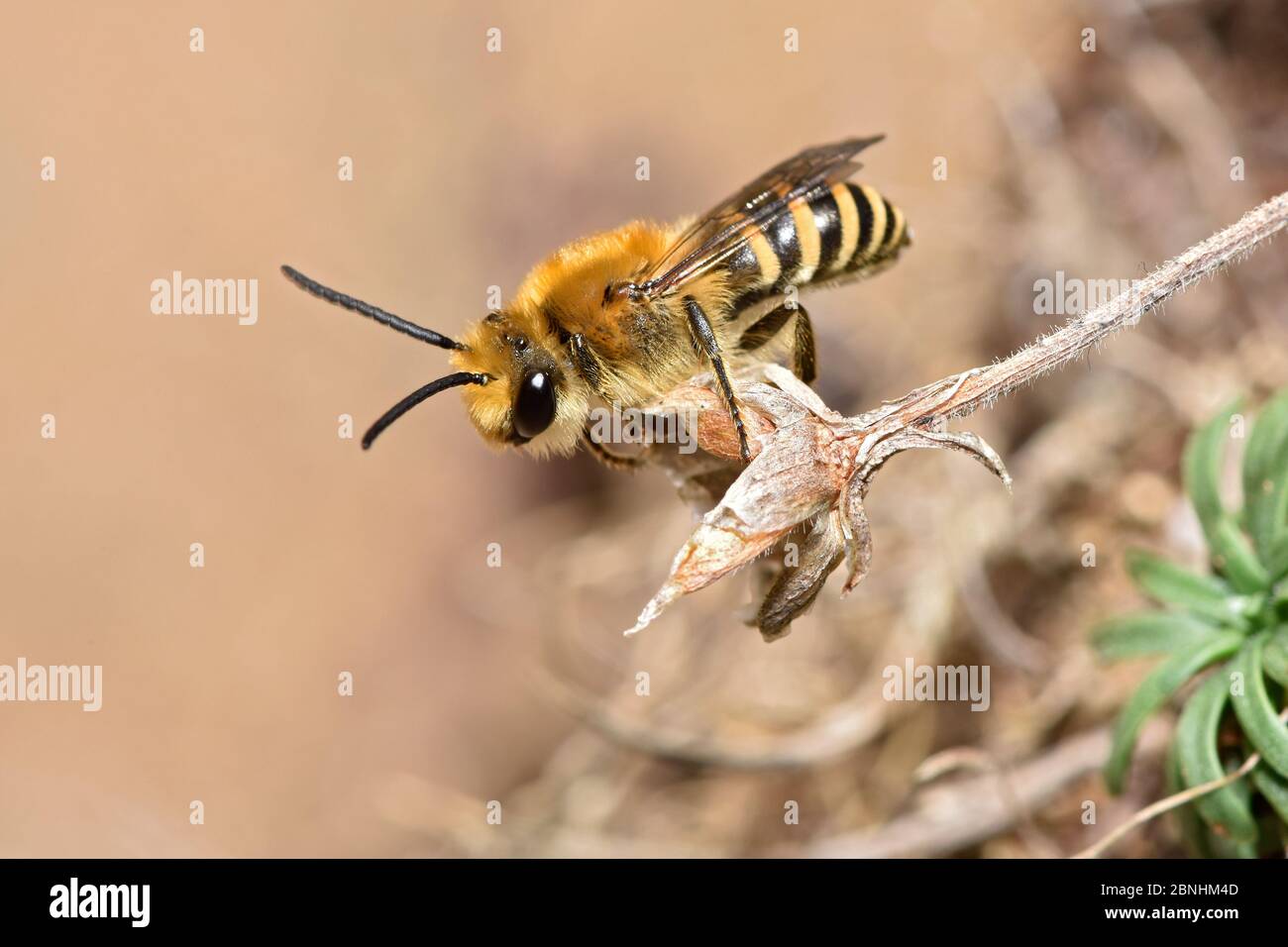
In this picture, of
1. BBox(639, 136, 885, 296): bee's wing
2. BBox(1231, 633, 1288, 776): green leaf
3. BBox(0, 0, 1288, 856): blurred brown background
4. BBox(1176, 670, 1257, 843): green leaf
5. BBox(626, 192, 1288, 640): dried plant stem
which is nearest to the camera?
BBox(626, 192, 1288, 640): dried plant stem

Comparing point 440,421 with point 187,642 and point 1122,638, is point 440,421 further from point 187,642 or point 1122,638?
point 1122,638

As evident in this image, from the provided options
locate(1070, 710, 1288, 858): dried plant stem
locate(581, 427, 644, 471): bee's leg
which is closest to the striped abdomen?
locate(581, 427, 644, 471): bee's leg

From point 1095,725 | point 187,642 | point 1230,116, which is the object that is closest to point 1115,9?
point 1230,116

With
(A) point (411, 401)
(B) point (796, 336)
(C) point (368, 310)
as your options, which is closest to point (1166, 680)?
(B) point (796, 336)

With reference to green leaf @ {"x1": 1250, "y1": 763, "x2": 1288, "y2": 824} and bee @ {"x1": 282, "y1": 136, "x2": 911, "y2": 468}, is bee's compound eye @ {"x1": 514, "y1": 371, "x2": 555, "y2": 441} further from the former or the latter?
green leaf @ {"x1": 1250, "y1": 763, "x2": 1288, "y2": 824}

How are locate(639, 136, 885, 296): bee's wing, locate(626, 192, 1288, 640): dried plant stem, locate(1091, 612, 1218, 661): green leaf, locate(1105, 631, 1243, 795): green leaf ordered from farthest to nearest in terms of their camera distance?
locate(639, 136, 885, 296): bee's wing, locate(1091, 612, 1218, 661): green leaf, locate(1105, 631, 1243, 795): green leaf, locate(626, 192, 1288, 640): dried plant stem

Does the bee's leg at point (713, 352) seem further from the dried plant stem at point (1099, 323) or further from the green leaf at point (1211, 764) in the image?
the green leaf at point (1211, 764)

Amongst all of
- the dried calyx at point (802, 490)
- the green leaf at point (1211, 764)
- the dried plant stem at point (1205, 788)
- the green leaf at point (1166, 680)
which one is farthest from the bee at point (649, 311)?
the dried plant stem at point (1205, 788)
